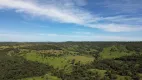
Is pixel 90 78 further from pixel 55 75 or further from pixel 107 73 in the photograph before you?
pixel 55 75

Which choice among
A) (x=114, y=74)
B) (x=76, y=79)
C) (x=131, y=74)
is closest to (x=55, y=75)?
(x=76, y=79)

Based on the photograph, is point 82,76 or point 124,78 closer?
point 124,78

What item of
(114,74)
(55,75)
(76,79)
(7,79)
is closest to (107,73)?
(114,74)

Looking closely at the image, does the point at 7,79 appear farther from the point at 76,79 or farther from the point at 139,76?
the point at 139,76

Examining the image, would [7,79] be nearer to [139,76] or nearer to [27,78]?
[27,78]

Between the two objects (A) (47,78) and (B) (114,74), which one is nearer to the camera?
(A) (47,78)

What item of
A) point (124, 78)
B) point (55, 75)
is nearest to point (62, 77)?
point (55, 75)

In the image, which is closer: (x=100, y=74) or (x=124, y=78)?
(x=124, y=78)
